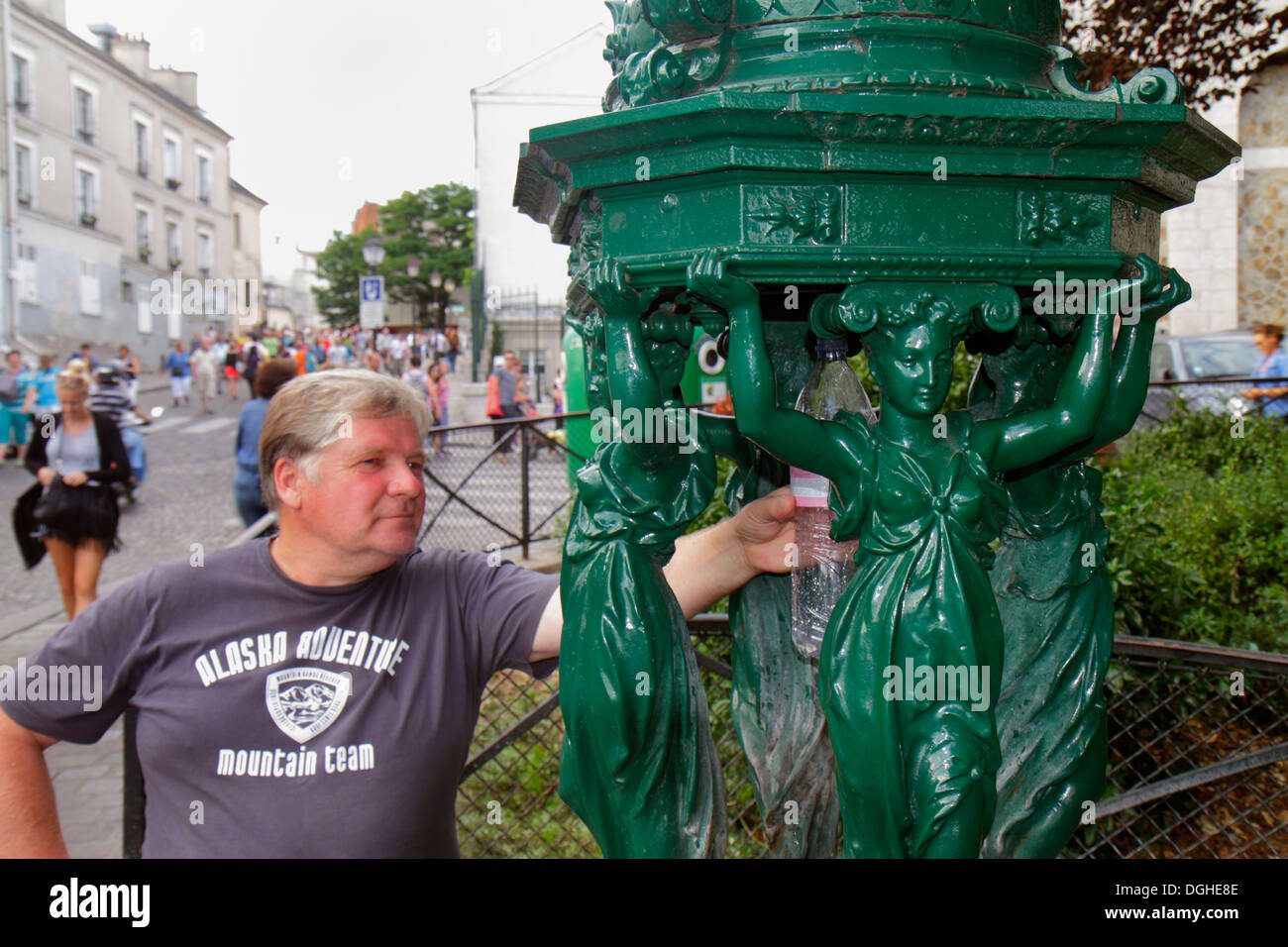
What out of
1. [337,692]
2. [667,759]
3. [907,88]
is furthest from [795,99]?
[337,692]

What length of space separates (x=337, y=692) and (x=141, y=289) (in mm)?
36253

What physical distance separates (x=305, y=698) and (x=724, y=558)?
0.87 meters

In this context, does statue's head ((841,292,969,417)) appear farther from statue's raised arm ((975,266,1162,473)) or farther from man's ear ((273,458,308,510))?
man's ear ((273,458,308,510))

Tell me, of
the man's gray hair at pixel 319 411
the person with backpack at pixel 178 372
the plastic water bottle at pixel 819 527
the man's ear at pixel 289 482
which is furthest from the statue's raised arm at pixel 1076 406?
the person with backpack at pixel 178 372

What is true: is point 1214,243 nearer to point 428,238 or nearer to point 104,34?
point 104,34

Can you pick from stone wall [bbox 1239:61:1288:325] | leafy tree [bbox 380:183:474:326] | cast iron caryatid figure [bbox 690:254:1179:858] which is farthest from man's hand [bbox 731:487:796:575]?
leafy tree [bbox 380:183:474:326]

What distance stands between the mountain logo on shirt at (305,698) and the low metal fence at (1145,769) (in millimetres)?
630

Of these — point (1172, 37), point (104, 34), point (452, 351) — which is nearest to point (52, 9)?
→ point (104, 34)

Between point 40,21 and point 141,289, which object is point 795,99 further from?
point 141,289

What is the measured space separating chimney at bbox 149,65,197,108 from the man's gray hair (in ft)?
131

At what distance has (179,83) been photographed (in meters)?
37.7

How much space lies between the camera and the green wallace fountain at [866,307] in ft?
4.90

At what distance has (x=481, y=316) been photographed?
1118 inches

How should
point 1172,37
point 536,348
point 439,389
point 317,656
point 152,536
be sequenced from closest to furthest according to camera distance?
point 317,656
point 1172,37
point 152,536
point 439,389
point 536,348
